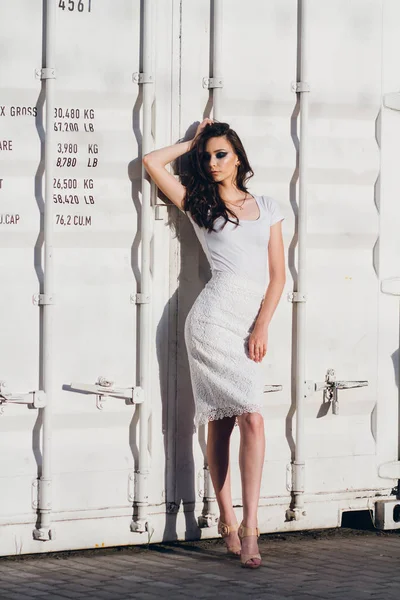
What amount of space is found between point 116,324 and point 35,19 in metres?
1.47

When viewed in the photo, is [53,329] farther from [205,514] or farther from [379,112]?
[379,112]

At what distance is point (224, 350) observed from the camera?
6051mm

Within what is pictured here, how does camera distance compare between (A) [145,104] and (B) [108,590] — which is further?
(A) [145,104]

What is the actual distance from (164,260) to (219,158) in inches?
22.3

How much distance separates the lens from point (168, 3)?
20.4 ft

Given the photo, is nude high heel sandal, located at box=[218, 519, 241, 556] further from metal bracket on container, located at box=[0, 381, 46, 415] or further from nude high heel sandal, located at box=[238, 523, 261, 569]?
metal bracket on container, located at box=[0, 381, 46, 415]

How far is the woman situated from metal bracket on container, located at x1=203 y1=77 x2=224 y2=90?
0.71 feet

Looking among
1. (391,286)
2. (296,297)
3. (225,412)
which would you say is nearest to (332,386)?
(296,297)

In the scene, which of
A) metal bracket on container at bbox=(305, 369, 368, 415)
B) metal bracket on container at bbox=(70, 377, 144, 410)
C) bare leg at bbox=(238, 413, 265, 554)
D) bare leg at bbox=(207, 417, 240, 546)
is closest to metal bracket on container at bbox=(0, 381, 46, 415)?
metal bracket on container at bbox=(70, 377, 144, 410)

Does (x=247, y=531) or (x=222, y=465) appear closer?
(x=247, y=531)

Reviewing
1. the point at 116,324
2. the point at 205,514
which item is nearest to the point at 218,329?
the point at 116,324

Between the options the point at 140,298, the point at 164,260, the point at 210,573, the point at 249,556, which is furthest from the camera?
the point at 164,260

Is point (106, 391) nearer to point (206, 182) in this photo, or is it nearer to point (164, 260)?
point (164, 260)

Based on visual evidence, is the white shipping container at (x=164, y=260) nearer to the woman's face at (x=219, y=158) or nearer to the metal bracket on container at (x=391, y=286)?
the metal bracket on container at (x=391, y=286)
